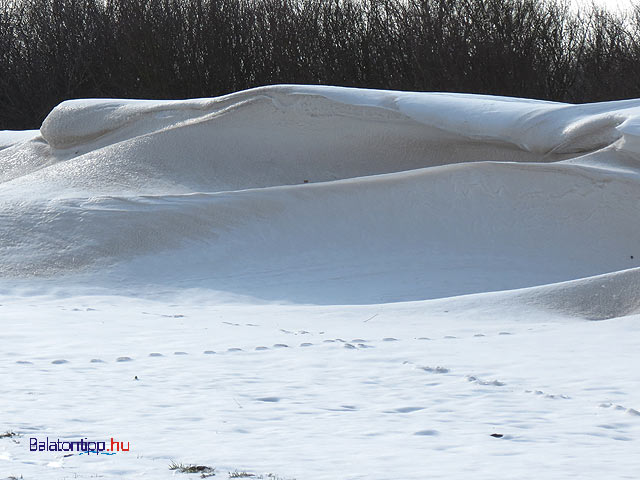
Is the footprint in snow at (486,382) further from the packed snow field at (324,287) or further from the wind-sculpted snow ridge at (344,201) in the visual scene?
the wind-sculpted snow ridge at (344,201)

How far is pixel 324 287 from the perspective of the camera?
586cm

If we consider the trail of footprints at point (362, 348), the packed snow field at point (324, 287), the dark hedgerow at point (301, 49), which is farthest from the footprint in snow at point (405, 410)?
the dark hedgerow at point (301, 49)

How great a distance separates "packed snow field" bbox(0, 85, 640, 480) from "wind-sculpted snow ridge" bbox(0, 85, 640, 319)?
16mm

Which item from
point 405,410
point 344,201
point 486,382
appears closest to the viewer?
point 405,410

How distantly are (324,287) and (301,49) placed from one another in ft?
34.7

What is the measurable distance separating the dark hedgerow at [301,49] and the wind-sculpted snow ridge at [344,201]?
309 inches

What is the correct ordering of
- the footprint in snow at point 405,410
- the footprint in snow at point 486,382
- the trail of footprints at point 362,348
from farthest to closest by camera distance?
the footprint in snow at point 486,382, the trail of footprints at point 362,348, the footprint in snow at point 405,410

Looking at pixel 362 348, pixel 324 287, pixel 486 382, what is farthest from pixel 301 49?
pixel 486 382

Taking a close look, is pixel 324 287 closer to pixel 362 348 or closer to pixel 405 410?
pixel 362 348

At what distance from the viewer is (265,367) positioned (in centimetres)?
364

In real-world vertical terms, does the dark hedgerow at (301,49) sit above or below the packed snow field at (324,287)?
above

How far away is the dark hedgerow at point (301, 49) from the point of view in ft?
49.1

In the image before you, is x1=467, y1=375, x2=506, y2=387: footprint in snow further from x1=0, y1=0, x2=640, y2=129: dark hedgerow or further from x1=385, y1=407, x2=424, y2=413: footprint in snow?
x1=0, y1=0, x2=640, y2=129: dark hedgerow

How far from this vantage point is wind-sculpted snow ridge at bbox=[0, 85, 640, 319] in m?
6.10
